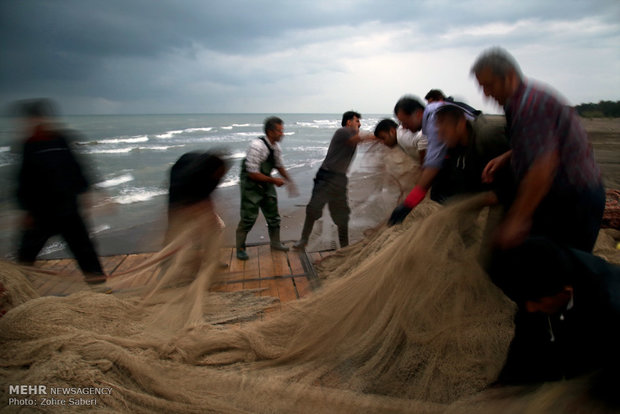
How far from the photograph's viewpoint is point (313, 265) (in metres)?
4.18

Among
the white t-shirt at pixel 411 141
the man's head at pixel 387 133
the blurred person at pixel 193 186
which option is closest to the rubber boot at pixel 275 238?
the blurred person at pixel 193 186

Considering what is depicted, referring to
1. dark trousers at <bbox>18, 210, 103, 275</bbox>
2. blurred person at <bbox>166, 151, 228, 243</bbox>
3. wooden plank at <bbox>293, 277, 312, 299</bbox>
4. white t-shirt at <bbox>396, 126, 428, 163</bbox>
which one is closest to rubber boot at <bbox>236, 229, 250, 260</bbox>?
wooden plank at <bbox>293, 277, 312, 299</bbox>

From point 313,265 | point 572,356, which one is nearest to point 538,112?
point 572,356

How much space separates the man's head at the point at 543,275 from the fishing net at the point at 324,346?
37 centimetres

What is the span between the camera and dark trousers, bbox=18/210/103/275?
320 cm

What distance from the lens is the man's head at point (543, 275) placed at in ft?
4.69

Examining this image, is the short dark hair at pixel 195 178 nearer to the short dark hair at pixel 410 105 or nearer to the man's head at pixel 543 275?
the short dark hair at pixel 410 105

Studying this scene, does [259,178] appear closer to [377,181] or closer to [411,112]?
[377,181]

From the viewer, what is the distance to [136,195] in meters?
10.2

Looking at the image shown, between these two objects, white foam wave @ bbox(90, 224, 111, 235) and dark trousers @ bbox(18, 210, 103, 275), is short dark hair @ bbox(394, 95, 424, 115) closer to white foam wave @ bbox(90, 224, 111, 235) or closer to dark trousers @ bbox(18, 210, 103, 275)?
dark trousers @ bbox(18, 210, 103, 275)

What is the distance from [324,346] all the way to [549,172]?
1556 millimetres

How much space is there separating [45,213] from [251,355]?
239 cm

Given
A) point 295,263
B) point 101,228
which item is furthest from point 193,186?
point 101,228

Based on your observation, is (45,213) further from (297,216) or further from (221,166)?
(297,216)
